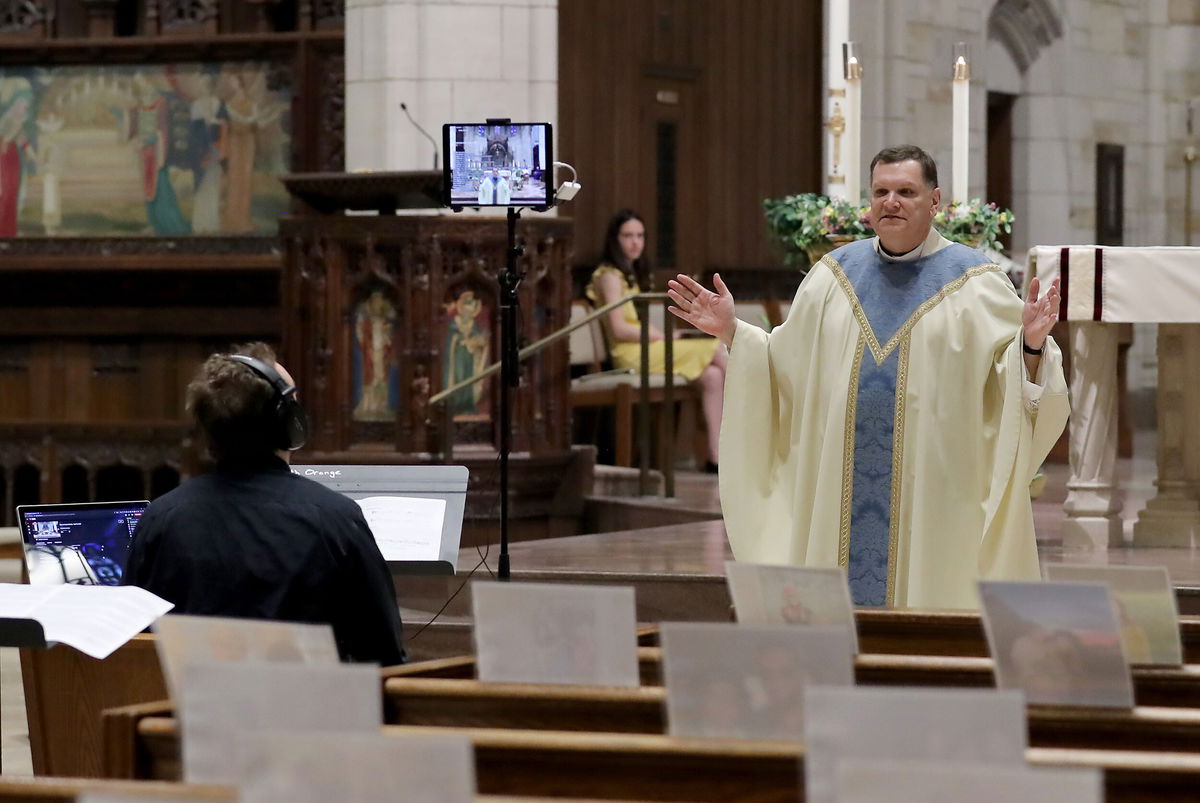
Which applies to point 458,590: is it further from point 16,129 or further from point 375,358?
point 16,129

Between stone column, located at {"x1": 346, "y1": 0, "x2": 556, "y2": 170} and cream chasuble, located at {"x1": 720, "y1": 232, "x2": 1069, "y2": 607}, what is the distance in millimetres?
3907

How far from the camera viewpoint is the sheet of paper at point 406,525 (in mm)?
3986

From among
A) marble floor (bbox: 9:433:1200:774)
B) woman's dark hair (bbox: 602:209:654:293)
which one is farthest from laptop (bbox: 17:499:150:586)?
woman's dark hair (bbox: 602:209:654:293)

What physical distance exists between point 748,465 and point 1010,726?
265 cm

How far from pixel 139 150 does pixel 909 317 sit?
6196 mm

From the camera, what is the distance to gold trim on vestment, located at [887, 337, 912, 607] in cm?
432

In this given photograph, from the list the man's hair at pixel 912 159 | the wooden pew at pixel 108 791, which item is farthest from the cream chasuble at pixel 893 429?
the wooden pew at pixel 108 791

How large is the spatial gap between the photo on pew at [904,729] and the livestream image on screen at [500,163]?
3801mm

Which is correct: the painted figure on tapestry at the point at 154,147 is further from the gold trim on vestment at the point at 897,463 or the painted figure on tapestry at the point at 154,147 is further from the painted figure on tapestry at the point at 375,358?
the gold trim on vestment at the point at 897,463

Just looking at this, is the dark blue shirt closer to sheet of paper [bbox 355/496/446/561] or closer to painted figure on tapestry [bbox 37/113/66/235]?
sheet of paper [bbox 355/496/446/561]

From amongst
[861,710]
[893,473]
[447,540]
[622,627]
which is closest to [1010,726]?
[861,710]

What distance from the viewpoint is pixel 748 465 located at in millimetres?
4426

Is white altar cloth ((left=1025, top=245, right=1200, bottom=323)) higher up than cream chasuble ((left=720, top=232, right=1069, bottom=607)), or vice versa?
white altar cloth ((left=1025, top=245, right=1200, bottom=323))

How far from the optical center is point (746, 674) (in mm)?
2115
